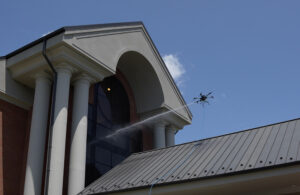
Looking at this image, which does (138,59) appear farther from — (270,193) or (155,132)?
(270,193)

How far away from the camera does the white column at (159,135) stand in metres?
17.3

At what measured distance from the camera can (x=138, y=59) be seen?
16.9 metres

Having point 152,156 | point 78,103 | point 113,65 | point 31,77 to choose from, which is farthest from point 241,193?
point 31,77

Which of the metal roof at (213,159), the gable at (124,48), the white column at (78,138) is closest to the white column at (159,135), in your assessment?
the gable at (124,48)

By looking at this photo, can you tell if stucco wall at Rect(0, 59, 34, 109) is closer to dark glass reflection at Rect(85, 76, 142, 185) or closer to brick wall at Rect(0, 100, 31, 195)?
brick wall at Rect(0, 100, 31, 195)

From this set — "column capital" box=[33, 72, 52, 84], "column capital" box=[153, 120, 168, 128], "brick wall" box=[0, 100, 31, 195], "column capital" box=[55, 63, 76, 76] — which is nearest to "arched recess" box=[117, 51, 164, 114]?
"column capital" box=[153, 120, 168, 128]

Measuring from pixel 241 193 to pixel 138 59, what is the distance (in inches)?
392

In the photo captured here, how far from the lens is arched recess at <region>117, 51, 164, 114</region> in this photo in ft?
56.4

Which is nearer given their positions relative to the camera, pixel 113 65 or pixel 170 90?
pixel 113 65

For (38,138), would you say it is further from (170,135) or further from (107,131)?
(170,135)

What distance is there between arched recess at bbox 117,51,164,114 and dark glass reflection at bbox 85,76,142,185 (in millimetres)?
724

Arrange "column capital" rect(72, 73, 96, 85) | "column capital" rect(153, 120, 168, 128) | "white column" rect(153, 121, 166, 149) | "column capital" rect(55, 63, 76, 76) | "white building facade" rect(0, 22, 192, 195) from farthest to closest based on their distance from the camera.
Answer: "column capital" rect(153, 120, 168, 128), "white column" rect(153, 121, 166, 149), "column capital" rect(72, 73, 96, 85), "column capital" rect(55, 63, 76, 76), "white building facade" rect(0, 22, 192, 195)

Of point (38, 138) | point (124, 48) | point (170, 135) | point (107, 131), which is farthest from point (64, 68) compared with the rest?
point (170, 135)

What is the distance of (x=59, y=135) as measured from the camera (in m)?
11.2
